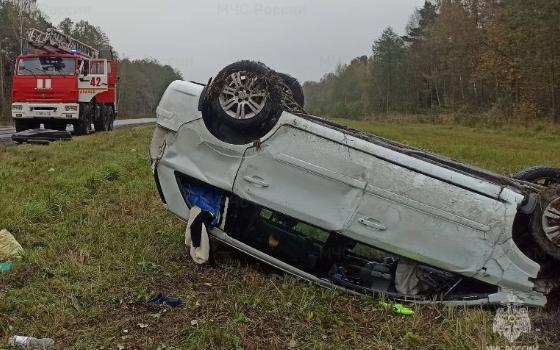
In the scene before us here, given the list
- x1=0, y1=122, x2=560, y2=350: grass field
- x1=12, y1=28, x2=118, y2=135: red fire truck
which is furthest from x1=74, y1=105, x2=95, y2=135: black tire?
x1=0, y1=122, x2=560, y2=350: grass field

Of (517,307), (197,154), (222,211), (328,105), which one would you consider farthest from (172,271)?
(328,105)

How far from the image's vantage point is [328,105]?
241ft

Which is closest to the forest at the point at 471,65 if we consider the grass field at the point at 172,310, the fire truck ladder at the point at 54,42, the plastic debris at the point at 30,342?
the fire truck ladder at the point at 54,42

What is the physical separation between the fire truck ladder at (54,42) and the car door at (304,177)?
47.6 ft

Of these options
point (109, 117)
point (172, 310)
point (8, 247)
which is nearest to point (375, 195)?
point (172, 310)

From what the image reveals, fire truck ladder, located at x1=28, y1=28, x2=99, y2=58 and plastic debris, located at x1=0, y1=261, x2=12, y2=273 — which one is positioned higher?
fire truck ladder, located at x1=28, y1=28, x2=99, y2=58

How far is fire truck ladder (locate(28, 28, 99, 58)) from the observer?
52.0 feet

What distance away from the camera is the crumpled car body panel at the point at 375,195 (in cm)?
327

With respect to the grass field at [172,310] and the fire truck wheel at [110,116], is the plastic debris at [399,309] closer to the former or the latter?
the grass field at [172,310]

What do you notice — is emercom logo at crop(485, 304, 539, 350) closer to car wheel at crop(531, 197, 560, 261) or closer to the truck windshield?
car wheel at crop(531, 197, 560, 261)

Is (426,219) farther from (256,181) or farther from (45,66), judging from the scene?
(45,66)

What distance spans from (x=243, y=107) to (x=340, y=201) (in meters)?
0.91

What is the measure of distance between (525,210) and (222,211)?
1.96 metres

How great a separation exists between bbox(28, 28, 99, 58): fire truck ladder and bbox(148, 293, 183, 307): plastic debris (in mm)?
14640
